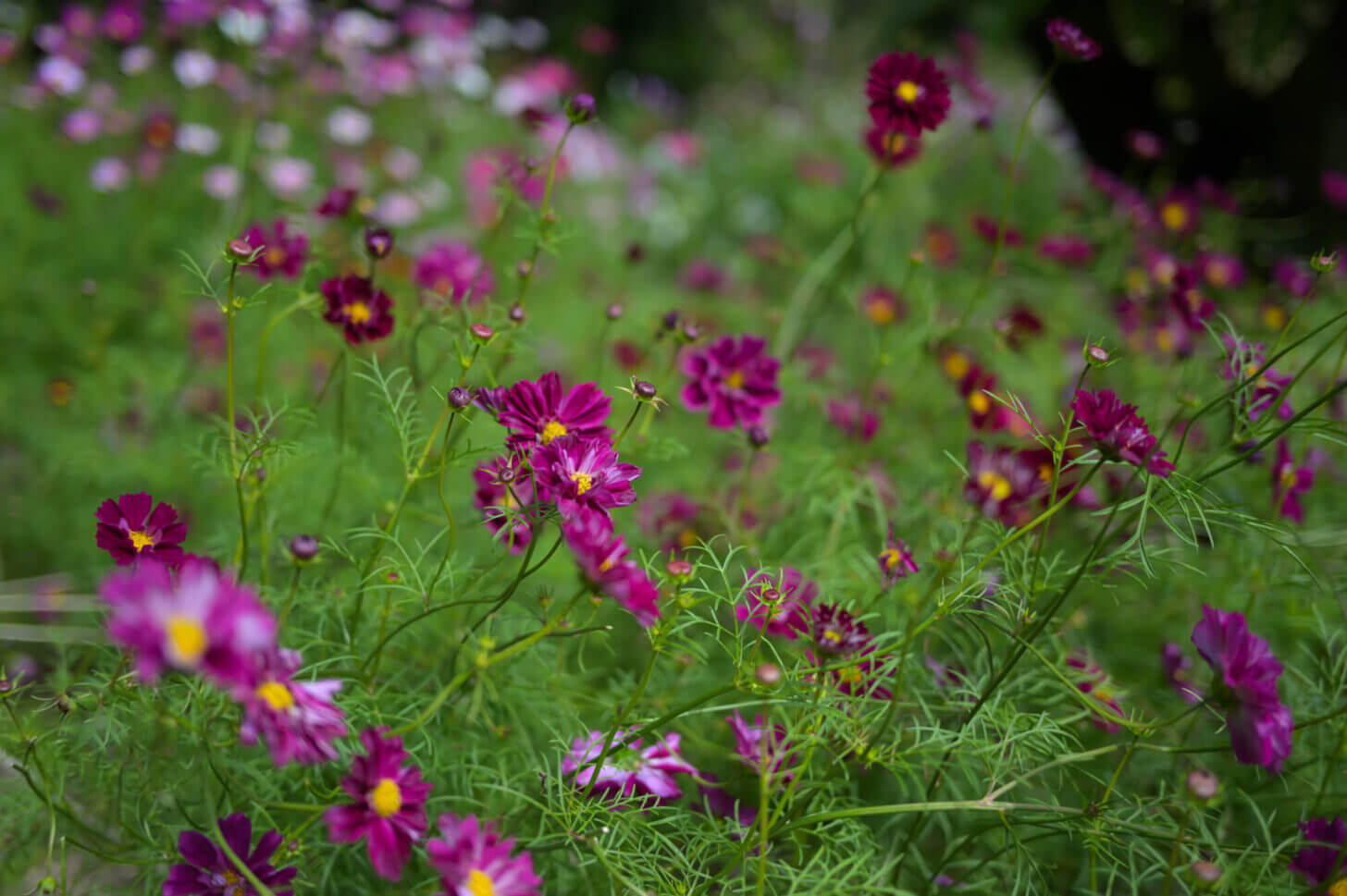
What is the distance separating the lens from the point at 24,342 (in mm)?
2180

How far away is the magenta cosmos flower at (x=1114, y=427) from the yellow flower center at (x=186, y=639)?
684 millimetres

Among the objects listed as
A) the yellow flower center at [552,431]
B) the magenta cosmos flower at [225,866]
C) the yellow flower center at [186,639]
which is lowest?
the magenta cosmos flower at [225,866]

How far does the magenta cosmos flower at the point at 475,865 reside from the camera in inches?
24.8

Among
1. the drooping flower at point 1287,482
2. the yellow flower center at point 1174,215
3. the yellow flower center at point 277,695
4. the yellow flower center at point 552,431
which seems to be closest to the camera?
the yellow flower center at point 277,695

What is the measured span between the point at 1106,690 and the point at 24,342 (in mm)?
2402

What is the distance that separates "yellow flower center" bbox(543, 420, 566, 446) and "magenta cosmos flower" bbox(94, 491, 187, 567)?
0.33 metres

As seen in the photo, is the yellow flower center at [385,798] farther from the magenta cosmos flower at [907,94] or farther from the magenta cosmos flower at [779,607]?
the magenta cosmos flower at [907,94]

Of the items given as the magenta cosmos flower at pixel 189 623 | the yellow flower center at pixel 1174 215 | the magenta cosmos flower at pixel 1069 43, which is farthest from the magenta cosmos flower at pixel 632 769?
the yellow flower center at pixel 1174 215

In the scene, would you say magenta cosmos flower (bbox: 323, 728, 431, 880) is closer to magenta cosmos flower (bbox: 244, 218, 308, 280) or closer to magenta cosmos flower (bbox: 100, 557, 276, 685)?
magenta cosmos flower (bbox: 100, 557, 276, 685)

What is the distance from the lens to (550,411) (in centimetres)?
84

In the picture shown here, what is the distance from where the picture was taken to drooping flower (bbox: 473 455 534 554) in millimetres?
786

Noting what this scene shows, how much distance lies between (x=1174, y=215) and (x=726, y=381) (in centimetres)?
133

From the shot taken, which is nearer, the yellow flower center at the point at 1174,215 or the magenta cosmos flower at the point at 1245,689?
the magenta cosmos flower at the point at 1245,689

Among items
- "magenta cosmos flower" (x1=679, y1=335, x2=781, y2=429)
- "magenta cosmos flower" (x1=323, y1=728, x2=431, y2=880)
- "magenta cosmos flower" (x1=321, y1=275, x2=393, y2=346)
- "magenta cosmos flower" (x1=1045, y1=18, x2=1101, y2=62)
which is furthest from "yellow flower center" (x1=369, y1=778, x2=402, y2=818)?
"magenta cosmos flower" (x1=1045, y1=18, x2=1101, y2=62)
